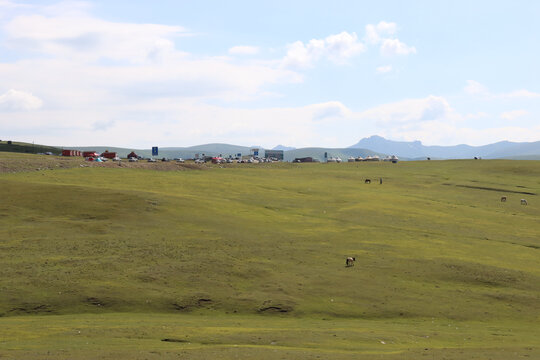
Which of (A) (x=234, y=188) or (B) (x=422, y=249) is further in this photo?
(A) (x=234, y=188)

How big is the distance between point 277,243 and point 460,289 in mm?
21936

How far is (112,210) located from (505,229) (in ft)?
190

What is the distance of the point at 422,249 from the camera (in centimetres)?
6669

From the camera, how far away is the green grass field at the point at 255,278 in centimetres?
3456

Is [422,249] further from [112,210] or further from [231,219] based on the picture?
[112,210]

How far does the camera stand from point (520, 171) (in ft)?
615

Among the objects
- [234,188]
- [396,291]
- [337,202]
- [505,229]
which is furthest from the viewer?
[234,188]

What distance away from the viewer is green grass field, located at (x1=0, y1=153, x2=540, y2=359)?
113ft

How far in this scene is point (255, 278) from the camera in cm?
5281

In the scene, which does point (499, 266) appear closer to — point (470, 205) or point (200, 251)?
point (200, 251)

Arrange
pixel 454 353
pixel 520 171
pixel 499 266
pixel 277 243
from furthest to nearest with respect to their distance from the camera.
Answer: pixel 520 171 → pixel 277 243 → pixel 499 266 → pixel 454 353

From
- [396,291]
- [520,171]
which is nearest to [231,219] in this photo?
[396,291]

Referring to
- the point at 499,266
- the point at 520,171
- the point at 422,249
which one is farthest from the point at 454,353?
the point at 520,171

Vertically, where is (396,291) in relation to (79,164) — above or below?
below
